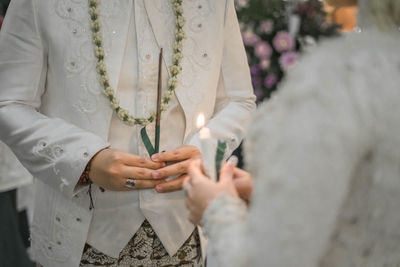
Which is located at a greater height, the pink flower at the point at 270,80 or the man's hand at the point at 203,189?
the man's hand at the point at 203,189

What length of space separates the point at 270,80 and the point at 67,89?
1701 millimetres

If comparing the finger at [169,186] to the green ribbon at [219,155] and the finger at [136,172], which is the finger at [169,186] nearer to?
the finger at [136,172]

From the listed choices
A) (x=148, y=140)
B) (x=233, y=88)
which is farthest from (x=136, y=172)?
(x=233, y=88)

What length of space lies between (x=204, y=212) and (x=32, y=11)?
0.79 metres

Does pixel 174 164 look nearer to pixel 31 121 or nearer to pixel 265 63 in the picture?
pixel 31 121

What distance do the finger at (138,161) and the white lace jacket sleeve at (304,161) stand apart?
1.42 feet

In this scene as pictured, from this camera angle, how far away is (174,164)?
3.65 ft

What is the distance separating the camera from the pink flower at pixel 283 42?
2.54 metres

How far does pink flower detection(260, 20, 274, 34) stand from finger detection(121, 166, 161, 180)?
1.82 m

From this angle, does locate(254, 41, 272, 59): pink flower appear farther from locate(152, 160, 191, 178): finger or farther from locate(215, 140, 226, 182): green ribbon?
locate(215, 140, 226, 182): green ribbon

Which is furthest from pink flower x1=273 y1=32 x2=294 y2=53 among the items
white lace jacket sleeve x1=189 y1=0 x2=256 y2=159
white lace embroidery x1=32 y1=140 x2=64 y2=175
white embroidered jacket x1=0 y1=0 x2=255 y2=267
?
white lace embroidery x1=32 y1=140 x2=64 y2=175

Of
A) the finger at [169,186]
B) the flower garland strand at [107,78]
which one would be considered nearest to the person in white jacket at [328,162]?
the finger at [169,186]

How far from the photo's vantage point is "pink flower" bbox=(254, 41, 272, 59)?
258cm

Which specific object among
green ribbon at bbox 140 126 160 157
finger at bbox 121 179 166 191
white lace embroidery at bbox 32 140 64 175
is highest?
green ribbon at bbox 140 126 160 157
